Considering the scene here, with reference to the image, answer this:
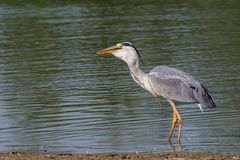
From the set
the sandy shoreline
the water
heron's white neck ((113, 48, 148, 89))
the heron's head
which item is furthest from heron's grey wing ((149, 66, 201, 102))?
the sandy shoreline

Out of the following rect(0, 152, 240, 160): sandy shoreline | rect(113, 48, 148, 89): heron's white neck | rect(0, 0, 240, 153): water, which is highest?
rect(113, 48, 148, 89): heron's white neck

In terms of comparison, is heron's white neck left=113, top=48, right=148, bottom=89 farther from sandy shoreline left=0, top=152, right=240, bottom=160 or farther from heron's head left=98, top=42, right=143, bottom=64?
sandy shoreline left=0, top=152, right=240, bottom=160

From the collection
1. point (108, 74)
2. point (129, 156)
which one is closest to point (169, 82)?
point (129, 156)

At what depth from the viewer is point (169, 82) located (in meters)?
10.8

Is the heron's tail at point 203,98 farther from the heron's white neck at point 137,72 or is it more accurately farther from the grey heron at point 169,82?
the heron's white neck at point 137,72

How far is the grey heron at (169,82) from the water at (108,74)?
47cm

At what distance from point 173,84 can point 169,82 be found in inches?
2.4

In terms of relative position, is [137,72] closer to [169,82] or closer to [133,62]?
[133,62]

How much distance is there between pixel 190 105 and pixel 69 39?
8.97 meters

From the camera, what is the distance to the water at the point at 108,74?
10.5m

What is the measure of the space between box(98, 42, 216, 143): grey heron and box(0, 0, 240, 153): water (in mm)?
469

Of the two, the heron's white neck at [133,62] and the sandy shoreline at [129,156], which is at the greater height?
the heron's white neck at [133,62]

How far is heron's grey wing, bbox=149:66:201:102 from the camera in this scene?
10.6 metres

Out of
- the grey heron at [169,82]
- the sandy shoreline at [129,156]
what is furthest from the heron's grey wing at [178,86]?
the sandy shoreline at [129,156]
